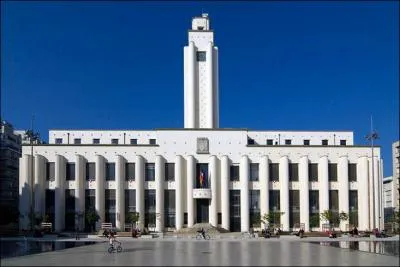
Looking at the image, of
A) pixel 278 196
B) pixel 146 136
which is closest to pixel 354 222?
pixel 278 196

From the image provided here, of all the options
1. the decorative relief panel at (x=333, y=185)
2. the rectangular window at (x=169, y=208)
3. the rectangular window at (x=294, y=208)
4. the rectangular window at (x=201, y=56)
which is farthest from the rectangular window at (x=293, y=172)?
the rectangular window at (x=201, y=56)

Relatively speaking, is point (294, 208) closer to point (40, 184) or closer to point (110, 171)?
point (110, 171)

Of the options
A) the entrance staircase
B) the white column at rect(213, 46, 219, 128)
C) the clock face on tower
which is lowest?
the entrance staircase

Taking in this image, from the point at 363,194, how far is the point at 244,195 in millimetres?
17087

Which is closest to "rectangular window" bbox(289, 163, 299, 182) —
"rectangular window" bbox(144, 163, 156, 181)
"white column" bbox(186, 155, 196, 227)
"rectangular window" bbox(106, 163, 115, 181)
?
"white column" bbox(186, 155, 196, 227)

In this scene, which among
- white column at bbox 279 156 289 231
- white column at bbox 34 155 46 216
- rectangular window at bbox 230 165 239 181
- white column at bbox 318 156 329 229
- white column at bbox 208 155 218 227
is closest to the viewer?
white column at bbox 34 155 46 216

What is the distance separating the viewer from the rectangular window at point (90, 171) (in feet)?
254

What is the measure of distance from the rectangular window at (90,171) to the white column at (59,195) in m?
3.35

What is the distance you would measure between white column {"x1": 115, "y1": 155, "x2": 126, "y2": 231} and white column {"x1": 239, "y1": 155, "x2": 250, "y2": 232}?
54.9ft

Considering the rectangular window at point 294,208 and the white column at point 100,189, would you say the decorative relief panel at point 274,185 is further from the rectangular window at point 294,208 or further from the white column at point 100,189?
the white column at point 100,189

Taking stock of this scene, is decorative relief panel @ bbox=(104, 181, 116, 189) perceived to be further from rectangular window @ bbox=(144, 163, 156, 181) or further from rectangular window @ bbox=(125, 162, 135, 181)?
rectangular window @ bbox=(144, 163, 156, 181)

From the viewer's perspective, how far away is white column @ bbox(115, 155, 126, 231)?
75.4 meters

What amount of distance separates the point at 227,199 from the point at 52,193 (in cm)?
2467

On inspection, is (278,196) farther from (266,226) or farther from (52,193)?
(52,193)
